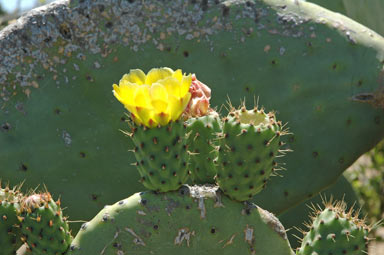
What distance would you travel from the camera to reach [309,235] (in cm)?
192

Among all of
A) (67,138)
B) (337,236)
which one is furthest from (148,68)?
(337,236)

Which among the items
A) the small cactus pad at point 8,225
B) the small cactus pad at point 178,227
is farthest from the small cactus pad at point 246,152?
the small cactus pad at point 8,225

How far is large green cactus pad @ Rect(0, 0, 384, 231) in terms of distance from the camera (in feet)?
8.29

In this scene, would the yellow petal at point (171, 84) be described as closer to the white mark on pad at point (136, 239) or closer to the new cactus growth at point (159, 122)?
the new cactus growth at point (159, 122)

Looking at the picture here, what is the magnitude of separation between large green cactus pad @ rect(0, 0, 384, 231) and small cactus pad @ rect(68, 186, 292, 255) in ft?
2.34

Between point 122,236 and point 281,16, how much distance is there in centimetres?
122

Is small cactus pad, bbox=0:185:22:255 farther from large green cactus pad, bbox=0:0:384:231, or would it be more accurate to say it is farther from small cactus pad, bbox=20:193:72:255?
large green cactus pad, bbox=0:0:384:231

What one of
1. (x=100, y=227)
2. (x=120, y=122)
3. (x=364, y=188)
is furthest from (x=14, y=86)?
(x=364, y=188)

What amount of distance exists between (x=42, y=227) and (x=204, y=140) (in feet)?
1.75

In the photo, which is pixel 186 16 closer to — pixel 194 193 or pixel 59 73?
pixel 59 73

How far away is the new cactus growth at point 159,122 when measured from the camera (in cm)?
166

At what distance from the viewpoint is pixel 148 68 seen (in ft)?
8.45

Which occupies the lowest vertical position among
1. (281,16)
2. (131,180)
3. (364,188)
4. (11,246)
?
(364,188)

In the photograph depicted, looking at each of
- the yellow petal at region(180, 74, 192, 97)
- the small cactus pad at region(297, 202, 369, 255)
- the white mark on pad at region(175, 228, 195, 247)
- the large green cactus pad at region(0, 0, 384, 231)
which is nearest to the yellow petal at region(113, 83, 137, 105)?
the yellow petal at region(180, 74, 192, 97)
